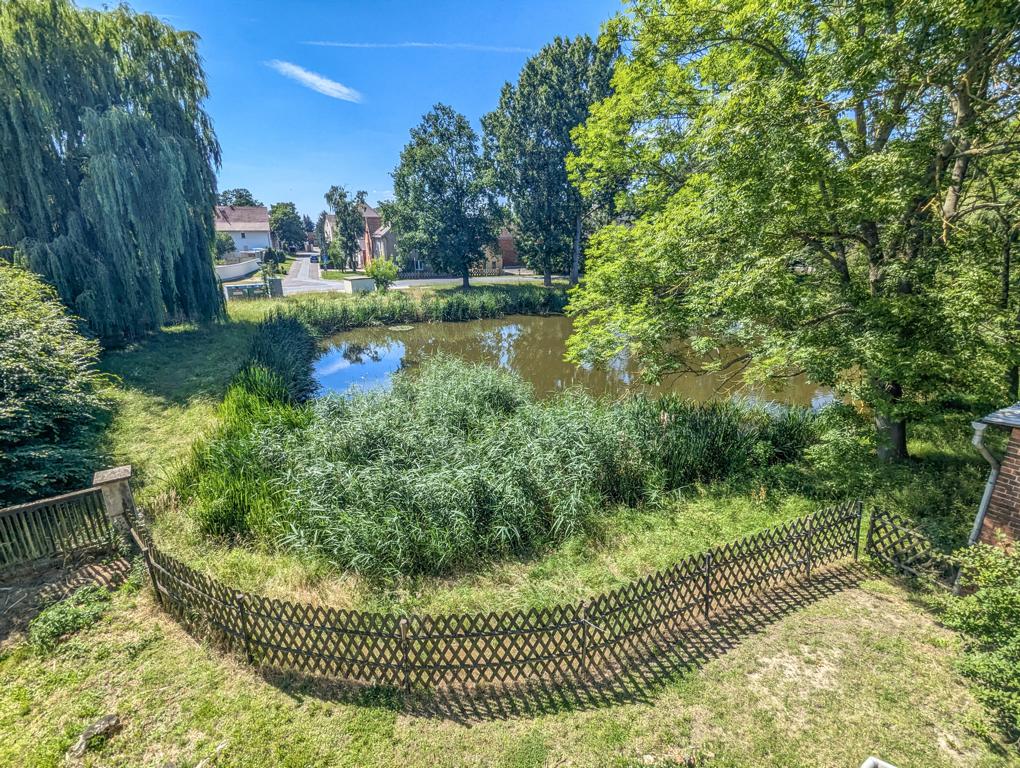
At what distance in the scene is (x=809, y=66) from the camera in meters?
7.10

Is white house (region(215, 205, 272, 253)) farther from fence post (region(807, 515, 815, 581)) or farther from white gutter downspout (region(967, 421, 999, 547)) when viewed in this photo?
white gutter downspout (region(967, 421, 999, 547))

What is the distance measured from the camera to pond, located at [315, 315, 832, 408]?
1648 centimetres

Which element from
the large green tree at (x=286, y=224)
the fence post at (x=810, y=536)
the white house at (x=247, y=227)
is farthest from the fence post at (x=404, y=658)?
the large green tree at (x=286, y=224)

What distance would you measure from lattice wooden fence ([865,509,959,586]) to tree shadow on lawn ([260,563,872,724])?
2544 mm

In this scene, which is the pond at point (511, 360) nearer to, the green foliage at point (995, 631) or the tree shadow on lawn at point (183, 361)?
the tree shadow on lawn at point (183, 361)

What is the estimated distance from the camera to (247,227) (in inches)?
2319

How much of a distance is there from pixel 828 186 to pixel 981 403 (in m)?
5.19

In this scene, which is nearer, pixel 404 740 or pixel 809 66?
pixel 404 740

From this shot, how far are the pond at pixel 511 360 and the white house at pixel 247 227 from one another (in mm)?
43292

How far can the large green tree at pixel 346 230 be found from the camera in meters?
54.2

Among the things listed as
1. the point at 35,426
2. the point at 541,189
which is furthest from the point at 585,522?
the point at 541,189

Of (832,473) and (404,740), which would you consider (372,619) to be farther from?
(832,473)

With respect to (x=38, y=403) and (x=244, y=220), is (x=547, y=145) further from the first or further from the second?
(x=244, y=220)

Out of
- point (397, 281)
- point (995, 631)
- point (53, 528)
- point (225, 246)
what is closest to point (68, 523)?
point (53, 528)
